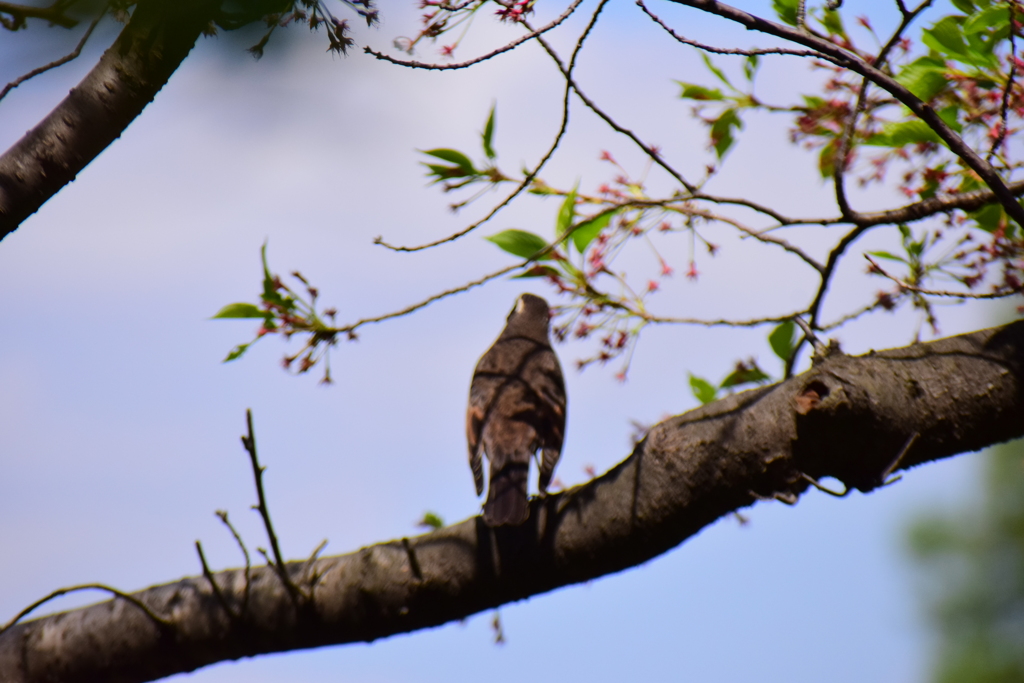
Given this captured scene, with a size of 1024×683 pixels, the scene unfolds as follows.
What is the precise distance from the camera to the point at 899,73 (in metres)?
2.39

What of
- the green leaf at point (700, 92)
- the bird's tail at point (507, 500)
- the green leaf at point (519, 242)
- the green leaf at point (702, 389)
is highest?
the green leaf at point (700, 92)

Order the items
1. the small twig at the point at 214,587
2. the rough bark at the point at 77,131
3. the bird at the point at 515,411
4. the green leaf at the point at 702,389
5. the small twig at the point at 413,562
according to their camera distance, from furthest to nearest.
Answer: the bird at the point at 515,411
the green leaf at the point at 702,389
the small twig at the point at 413,562
the small twig at the point at 214,587
the rough bark at the point at 77,131

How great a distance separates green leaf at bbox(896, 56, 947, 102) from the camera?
7.60ft

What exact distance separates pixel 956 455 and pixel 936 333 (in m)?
0.71

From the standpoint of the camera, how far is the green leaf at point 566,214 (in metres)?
2.44

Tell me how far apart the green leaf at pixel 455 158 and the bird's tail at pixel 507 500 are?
1.12m

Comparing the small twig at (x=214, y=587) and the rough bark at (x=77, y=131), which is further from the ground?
the rough bark at (x=77, y=131)

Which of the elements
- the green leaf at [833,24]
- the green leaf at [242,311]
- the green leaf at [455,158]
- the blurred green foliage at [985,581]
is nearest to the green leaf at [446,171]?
the green leaf at [455,158]

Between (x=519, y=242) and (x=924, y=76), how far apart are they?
1359mm

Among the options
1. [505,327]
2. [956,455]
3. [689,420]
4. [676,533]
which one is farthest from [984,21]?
[505,327]

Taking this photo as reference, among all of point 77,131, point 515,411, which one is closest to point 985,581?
point 515,411

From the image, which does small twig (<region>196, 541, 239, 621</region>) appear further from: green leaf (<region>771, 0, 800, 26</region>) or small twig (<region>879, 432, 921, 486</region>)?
green leaf (<region>771, 0, 800, 26</region>)

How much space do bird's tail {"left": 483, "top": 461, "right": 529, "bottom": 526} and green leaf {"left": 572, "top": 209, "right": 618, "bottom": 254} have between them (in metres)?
0.88

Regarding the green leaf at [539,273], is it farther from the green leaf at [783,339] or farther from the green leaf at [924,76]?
the green leaf at [924,76]
